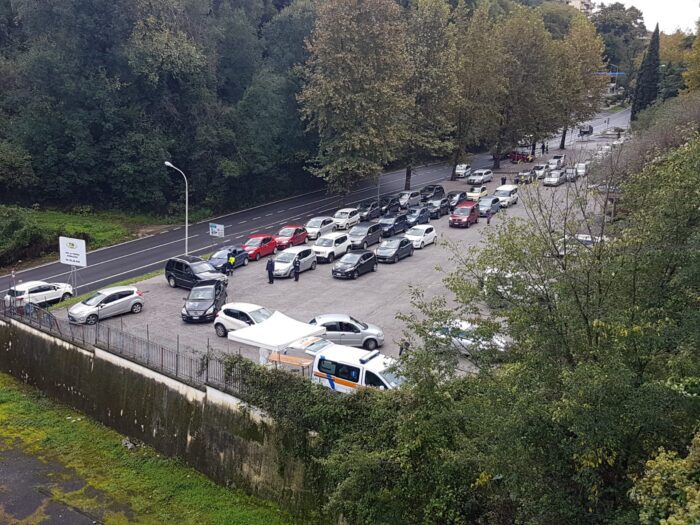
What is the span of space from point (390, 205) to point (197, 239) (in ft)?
45.5

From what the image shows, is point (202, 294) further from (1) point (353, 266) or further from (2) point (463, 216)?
(2) point (463, 216)

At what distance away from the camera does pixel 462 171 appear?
60250 millimetres

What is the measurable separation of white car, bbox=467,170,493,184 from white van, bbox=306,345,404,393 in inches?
1586

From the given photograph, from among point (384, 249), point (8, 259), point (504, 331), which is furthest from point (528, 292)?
point (8, 259)

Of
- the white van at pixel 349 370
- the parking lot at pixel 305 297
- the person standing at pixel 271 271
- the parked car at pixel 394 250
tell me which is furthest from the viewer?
the parked car at pixel 394 250

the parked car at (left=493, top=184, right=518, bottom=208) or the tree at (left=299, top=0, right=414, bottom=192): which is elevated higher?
the tree at (left=299, top=0, right=414, bottom=192)

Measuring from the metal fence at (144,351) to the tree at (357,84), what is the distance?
23.4 m

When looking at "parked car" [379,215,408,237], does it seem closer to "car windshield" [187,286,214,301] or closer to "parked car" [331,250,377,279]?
"parked car" [331,250,377,279]

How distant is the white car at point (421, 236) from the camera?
36.3 metres

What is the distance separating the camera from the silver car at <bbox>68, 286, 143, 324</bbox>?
25125mm

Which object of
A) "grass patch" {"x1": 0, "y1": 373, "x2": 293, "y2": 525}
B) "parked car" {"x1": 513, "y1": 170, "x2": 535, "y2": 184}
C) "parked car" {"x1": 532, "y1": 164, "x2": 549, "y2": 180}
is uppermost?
"parked car" {"x1": 513, "y1": 170, "x2": 535, "y2": 184}

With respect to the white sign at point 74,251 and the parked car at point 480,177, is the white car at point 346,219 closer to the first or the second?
the white sign at point 74,251

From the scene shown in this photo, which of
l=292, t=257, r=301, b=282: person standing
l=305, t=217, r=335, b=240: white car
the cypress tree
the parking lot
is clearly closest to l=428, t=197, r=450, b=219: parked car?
l=305, t=217, r=335, b=240: white car

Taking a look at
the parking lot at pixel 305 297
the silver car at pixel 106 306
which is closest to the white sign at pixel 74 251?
the parking lot at pixel 305 297
